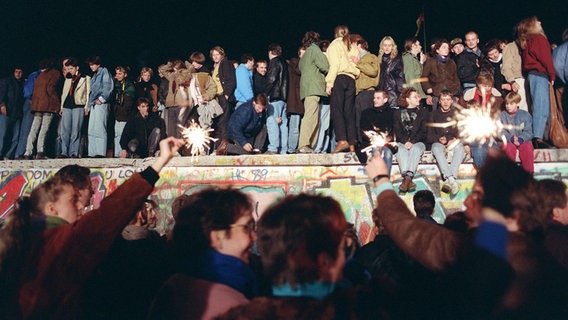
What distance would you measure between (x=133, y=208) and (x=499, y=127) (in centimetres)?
638

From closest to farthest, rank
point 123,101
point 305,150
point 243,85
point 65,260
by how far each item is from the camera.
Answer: point 65,260 → point 305,150 → point 243,85 → point 123,101

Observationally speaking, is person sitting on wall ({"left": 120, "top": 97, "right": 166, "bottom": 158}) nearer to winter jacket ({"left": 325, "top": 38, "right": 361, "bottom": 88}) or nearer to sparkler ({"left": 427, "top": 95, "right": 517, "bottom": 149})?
winter jacket ({"left": 325, "top": 38, "right": 361, "bottom": 88})

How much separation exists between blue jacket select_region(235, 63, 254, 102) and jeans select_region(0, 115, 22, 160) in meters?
5.89

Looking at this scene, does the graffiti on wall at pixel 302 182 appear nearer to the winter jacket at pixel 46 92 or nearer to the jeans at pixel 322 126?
the jeans at pixel 322 126

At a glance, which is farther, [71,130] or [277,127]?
[71,130]

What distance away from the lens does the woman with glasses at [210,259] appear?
8.03 feet

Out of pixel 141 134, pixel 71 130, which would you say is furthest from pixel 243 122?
pixel 71 130

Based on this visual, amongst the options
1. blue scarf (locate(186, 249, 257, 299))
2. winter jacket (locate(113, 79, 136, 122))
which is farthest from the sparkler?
winter jacket (locate(113, 79, 136, 122))

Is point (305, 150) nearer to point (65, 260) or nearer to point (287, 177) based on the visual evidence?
point (287, 177)

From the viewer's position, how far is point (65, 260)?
2.67 metres

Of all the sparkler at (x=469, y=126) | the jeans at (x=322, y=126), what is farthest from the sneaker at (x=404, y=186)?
the jeans at (x=322, y=126)

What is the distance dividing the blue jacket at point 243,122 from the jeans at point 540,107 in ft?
15.9

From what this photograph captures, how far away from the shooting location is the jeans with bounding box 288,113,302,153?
9.94 m

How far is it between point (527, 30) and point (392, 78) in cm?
238
